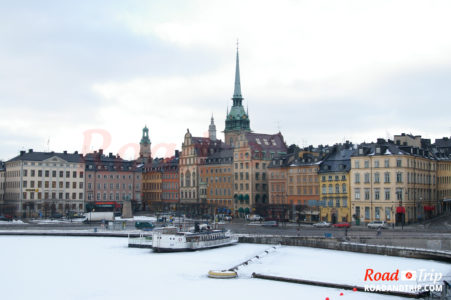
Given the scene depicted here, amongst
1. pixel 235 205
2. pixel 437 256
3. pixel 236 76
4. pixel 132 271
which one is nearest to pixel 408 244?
pixel 437 256

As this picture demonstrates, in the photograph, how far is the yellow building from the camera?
88.4m

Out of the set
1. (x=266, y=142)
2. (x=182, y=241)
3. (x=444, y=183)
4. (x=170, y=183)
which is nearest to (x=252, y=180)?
(x=266, y=142)

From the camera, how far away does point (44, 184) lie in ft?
393

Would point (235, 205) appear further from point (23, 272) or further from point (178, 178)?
point (23, 272)

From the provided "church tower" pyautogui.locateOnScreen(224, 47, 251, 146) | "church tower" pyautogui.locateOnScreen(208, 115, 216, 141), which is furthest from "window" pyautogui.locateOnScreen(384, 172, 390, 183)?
"church tower" pyautogui.locateOnScreen(208, 115, 216, 141)

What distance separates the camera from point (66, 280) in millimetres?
42562

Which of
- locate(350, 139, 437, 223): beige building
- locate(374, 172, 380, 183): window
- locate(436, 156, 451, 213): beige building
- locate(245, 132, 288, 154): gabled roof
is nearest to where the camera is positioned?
locate(350, 139, 437, 223): beige building

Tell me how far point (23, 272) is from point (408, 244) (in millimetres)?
36034

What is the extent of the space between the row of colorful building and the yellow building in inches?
6.1

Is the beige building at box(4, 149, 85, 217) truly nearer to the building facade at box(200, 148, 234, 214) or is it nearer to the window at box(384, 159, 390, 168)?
the building facade at box(200, 148, 234, 214)

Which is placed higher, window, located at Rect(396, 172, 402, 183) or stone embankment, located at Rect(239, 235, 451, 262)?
window, located at Rect(396, 172, 402, 183)

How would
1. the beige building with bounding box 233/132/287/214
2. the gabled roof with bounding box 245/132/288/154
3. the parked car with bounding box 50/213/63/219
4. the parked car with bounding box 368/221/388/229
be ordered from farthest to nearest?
1. the gabled roof with bounding box 245/132/288/154
2. the parked car with bounding box 50/213/63/219
3. the beige building with bounding box 233/132/287/214
4. the parked car with bounding box 368/221/388/229

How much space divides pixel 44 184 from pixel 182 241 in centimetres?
6674

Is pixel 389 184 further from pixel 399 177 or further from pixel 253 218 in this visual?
pixel 253 218
